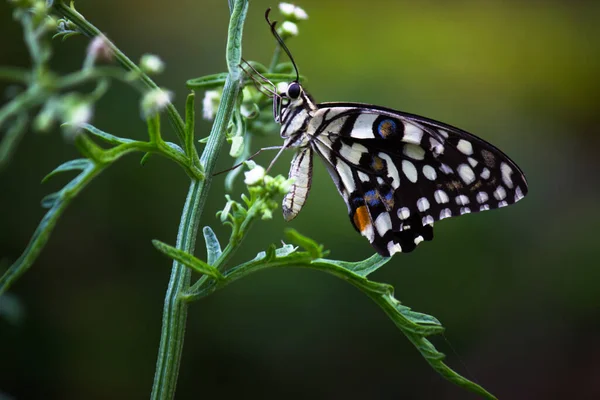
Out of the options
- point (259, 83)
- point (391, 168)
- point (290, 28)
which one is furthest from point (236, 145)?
point (391, 168)

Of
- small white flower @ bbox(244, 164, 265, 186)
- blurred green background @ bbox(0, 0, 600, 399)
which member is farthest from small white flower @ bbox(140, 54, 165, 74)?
blurred green background @ bbox(0, 0, 600, 399)

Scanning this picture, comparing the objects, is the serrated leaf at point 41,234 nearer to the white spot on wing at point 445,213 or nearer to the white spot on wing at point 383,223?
the white spot on wing at point 383,223

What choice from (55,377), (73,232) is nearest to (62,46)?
(73,232)

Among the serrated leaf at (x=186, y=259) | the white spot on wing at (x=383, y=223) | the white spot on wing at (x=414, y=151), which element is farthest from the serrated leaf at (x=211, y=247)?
the white spot on wing at (x=414, y=151)

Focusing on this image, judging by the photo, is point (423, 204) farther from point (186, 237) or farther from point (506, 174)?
point (186, 237)

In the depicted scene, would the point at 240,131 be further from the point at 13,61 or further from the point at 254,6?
the point at 254,6

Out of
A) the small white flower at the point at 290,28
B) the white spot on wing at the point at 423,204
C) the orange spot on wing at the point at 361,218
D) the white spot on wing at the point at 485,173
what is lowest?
the orange spot on wing at the point at 361,218
